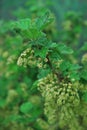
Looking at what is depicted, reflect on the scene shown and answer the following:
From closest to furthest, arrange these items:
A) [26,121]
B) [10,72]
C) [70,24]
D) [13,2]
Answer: [26,121], [10,72], [70,24], [13,2]

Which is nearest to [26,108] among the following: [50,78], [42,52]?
[50,78]

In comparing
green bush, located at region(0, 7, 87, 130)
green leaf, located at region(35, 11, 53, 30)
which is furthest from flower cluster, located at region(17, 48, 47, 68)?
green leaf, located at region(35, 11, 53, 30)

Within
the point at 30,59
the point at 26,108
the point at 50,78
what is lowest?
the point at 26,108

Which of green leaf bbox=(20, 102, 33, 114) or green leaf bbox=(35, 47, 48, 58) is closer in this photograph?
green leaf bbox=(35, 47, 48, 58)

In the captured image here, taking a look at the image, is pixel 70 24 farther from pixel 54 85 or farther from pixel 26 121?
pixel 54 85

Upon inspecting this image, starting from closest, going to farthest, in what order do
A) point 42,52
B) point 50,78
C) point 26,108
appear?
point 42,52 < point 50,78 < point 26,108

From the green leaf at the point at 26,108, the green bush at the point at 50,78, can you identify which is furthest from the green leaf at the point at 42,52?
the green leaf at the point at 26,108

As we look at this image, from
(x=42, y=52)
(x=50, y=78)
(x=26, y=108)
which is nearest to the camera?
(x=42, y=52)

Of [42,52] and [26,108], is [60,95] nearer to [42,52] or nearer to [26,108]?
[42,52]

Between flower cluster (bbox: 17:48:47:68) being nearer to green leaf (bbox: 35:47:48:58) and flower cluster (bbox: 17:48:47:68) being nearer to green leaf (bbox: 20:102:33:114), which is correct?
green leaf (bbox: 35:47:48:58)

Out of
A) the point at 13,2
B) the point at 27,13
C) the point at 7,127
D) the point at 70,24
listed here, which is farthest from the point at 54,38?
the point at 13,2

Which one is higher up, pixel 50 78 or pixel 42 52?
pixel 42 52
